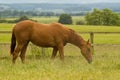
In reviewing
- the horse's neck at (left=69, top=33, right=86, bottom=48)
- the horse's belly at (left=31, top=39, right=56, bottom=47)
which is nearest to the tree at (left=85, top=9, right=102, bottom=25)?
the horse's neck at (left=69, top=33, right=86, bottom=48)

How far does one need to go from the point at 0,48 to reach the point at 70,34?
4.03 m

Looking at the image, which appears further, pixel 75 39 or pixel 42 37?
pixel 75 39

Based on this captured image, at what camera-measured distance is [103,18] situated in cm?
6994

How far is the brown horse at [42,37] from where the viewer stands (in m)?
12.4

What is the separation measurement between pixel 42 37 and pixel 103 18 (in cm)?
5812

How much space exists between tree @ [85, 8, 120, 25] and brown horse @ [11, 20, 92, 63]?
188 ft

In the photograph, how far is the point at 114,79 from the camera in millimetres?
7605

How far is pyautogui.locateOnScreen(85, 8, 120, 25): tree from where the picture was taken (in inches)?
2773

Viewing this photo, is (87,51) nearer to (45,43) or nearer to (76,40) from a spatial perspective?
(76,40)

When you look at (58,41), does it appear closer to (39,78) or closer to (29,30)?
(29,30)

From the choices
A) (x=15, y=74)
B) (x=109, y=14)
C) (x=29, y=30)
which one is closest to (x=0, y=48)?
(x=29, y=30)

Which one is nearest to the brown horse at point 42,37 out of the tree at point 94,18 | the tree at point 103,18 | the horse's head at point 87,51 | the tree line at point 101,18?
the horse's head at point 87,51

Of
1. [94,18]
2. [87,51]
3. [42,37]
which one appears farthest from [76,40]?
[94,18]

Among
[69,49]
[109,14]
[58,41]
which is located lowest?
[109,14]
